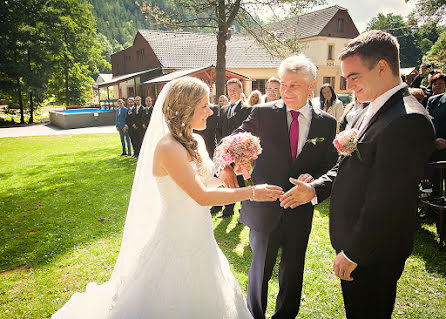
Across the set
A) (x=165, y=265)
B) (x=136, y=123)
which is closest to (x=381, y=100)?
(x=165, y=265)

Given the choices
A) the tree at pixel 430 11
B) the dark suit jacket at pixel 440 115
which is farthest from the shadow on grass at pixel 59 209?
the tree at pixel 430 11

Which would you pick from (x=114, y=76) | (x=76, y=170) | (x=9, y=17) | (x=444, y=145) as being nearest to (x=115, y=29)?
(x=114, y=76)

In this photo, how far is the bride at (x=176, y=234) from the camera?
7.61 ft

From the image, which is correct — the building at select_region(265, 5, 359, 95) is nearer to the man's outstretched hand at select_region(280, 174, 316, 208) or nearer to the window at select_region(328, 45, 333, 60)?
the window at select_region(328, 45, 333, 60)

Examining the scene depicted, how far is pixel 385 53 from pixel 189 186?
5.50 feet

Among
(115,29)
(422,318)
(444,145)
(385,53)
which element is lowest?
(422,318)

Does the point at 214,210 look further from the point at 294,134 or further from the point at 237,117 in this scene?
the point at 294,134

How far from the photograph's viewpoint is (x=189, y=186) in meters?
2.25

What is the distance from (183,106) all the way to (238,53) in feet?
118

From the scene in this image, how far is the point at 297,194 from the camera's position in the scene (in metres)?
2.43

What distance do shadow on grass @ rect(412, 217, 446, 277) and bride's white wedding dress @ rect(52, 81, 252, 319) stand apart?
3.19m

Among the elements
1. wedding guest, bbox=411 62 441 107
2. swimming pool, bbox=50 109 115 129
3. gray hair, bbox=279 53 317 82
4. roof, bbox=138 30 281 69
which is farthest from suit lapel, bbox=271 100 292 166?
roof, bbox=138 30 281 69

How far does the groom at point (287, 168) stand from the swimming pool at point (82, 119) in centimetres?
2580

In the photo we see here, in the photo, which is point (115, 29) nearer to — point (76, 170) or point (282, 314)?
point (76, 170)
